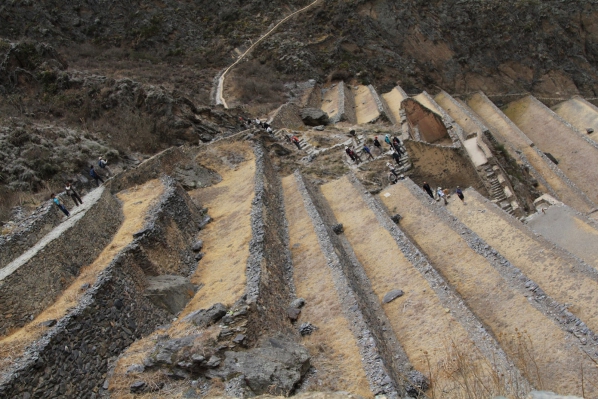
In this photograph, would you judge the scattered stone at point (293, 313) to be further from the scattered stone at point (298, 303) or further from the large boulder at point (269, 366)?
the large boulder at point (269, 366)

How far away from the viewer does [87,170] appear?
2228 centimetres

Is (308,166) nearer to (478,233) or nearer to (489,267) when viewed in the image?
(478,233)

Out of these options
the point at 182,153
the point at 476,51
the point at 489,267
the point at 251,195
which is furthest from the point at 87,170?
the point at 476,51

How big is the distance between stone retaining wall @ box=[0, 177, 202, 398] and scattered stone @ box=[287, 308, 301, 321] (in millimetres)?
2992

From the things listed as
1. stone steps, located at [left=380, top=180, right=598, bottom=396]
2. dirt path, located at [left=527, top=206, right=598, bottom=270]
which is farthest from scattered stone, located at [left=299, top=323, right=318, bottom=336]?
dirt path, located at [left=527, top=206, right=598, bottom=270]

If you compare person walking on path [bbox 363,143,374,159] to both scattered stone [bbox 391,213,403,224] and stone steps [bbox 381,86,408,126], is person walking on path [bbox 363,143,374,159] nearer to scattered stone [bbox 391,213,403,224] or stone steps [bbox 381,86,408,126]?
scattered stone [bbox 391,213,403,224]

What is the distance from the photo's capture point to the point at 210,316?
10.7 m

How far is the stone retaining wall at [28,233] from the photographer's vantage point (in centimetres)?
1361

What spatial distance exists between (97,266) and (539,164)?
78.9ft

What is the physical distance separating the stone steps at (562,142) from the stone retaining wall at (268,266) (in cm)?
1833

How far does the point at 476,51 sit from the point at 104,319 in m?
46.0

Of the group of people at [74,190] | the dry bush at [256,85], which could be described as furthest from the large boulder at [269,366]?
the dry bush at [256,85]

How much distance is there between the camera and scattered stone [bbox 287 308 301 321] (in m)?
11.9

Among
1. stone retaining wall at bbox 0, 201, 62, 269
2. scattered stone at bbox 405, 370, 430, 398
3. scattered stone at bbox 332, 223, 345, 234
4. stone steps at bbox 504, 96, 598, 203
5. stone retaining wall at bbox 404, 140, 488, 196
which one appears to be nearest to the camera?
scattered stone at bbox 405, 370, 430, 398
